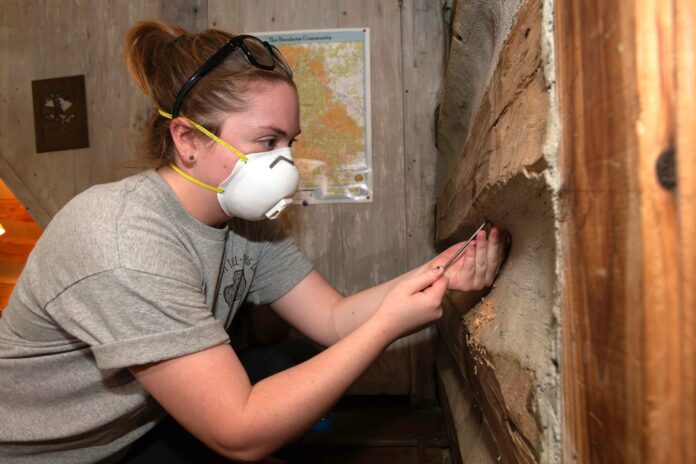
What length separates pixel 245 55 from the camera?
2.98ft

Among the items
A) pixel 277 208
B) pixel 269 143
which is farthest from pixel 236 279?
pixel 269 143

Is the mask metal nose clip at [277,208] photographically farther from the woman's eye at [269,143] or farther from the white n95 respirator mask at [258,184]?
the woman's eye at [269,143]

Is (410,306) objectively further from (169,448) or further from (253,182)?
(169,448)

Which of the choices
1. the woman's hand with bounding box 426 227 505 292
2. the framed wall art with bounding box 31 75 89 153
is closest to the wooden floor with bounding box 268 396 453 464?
the woman's hand with bounding box 426 227 505 292

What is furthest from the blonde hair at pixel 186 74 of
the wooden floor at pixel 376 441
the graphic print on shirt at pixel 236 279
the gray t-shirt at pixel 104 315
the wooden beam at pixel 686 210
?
the wooden floor at pixel 376 441

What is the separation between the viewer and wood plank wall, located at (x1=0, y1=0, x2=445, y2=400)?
1.58 metres

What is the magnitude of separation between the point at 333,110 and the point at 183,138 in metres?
0.78

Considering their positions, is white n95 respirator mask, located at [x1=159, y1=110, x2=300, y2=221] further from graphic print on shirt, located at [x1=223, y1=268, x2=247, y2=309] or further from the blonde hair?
graphic print on shirt, located at [x1=223, y1=268, x2=247, y2=309]

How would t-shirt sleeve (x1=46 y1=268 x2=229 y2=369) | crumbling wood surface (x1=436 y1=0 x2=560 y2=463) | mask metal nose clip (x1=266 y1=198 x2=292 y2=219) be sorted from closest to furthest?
crumbling wood surface (x1=436 y1=0 x2=560 y2=463) < t-shirt sleeve (x1=46 y1=268 x2=229 y2=369) < mask metal nose clip (x1=266 y1=198 x2=292 y2=219)

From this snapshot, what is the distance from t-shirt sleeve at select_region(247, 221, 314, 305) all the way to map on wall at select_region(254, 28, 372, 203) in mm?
460

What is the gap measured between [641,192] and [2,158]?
2.11m

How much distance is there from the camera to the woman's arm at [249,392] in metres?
0.72

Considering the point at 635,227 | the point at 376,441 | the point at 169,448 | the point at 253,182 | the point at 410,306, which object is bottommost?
the point at 376,441

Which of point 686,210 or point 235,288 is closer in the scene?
point 686,210
